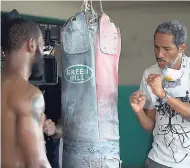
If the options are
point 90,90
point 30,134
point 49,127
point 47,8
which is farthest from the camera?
point 47,8

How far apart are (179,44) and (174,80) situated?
0.57 ft

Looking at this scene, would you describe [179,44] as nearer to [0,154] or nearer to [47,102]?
[47,102]

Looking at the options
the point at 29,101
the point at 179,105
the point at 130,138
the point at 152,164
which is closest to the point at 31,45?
the point at 29,101

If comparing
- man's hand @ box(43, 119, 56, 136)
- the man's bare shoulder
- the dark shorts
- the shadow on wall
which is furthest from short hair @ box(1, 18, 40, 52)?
the shadow on wall

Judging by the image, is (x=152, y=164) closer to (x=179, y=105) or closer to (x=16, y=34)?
(x=179, y=105)

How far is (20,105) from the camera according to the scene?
1363 millimetres

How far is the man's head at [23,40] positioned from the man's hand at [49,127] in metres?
0.34

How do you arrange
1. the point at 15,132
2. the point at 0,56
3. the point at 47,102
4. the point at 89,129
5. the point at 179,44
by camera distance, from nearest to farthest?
the point at 15,132 → the point at 0,56 → the point at 89,129 → the point at 179,44 → the point at 47,102

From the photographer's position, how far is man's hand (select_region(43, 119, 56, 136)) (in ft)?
5.73

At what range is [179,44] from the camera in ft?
6.24

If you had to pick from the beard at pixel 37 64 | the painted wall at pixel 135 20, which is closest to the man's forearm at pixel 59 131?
the beard at pixel 37 64

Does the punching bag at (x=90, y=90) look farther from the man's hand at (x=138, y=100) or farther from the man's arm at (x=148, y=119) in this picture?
the man's arm at (x=148, y=119)

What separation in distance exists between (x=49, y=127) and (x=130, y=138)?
4.81 ft

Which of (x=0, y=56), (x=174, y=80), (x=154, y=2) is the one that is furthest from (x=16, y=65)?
(x=154, y=2)
